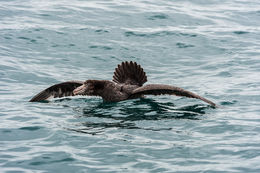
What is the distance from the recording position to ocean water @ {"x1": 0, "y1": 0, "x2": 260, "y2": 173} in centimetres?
671

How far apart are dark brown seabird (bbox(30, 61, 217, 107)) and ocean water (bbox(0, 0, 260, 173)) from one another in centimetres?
20

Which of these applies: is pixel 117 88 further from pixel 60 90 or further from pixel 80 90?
pixel 60 90

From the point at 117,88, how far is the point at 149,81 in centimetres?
175

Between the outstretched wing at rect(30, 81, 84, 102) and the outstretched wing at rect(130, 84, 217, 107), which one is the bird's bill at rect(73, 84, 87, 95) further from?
the outstretched wing at rect(130, 84, 217, 107)

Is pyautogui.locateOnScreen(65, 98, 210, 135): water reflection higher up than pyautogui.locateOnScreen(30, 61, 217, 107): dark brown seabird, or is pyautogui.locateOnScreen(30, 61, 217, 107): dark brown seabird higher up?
pyautogui.locateOnScreen(30, 61, 217, 107): dark brown seabird

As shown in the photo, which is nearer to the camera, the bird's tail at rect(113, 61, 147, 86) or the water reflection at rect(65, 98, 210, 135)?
the water reflection at rect(65, 98, 210, 135)

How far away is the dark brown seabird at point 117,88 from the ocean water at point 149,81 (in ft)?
0.67

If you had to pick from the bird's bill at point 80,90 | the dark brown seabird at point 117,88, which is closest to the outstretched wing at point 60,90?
the dark brown seabird at point 117,88

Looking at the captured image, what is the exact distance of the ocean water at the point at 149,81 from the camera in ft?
22.0

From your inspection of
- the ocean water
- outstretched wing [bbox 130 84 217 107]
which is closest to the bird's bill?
the ocean water

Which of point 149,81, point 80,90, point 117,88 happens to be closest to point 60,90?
point 80,90

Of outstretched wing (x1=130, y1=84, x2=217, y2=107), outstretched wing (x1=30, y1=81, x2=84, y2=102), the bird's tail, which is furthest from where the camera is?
the bird's tail

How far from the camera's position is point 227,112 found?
8828mm

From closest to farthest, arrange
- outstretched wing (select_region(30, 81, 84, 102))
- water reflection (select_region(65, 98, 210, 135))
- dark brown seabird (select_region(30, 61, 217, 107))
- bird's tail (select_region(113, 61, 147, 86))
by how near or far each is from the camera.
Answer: water reflection (select_region(65, 98, 210, 135)) < dark brown seabird (select_region(30, 61, 217, 107)) < outstretched wing (select_region(30, 81, 84, 102)) < bird's tail (select_region(113, 61, 147, 86))
